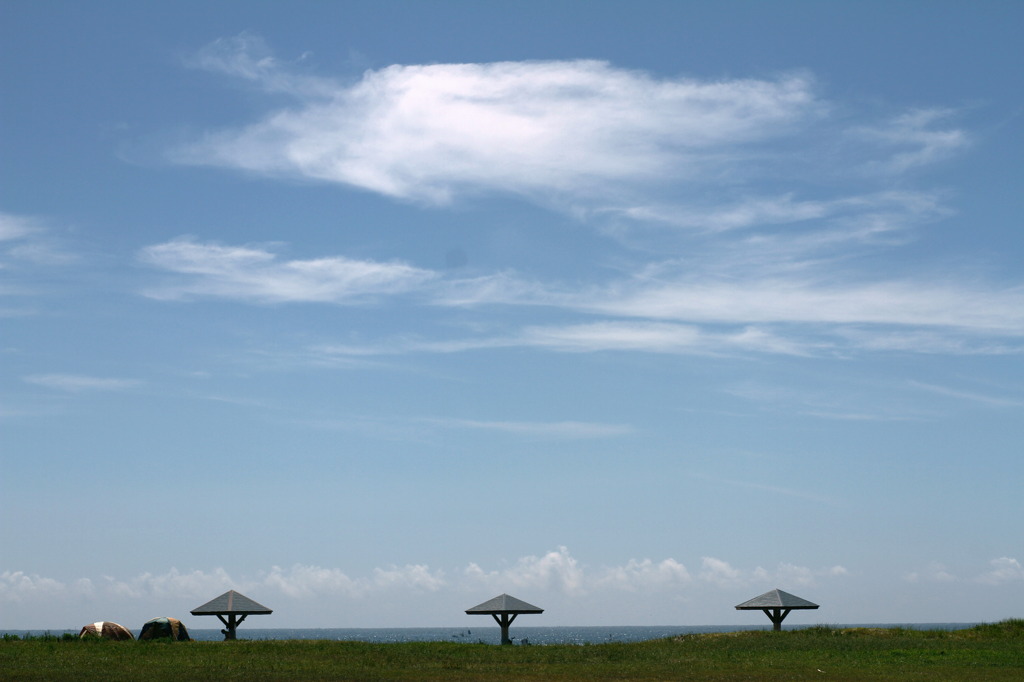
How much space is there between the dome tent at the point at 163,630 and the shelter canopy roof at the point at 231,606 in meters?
1.84

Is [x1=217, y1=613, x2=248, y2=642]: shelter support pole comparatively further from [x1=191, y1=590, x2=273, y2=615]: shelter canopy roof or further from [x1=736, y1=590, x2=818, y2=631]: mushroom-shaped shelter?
[x1=736, y1=590, x2=818, y2=631]: mushroom-shaped shelter

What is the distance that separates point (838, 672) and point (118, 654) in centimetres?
2414

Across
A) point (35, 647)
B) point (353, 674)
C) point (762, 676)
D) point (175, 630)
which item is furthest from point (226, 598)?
point (762, 676)

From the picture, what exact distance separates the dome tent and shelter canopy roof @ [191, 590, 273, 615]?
6.05 ft

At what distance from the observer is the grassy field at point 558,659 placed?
2836 cm

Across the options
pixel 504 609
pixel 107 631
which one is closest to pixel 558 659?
pixel 504 609

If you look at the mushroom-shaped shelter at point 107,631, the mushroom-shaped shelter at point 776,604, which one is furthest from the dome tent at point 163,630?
the mushroom-shaped shelter at point 776,604

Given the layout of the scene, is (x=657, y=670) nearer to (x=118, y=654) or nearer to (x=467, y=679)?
(x=467, y=679)

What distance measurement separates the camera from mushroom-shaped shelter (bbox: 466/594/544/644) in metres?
48.2

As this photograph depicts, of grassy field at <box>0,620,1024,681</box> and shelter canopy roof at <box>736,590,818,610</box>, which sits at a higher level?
shelter canopy roof at <box>736,590,818,610</box>

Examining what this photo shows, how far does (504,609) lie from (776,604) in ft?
44.3

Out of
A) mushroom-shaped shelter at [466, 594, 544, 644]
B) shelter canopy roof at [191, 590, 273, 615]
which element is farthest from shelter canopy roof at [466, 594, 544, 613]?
shelter canopy roof at [191, 590, 273, 615]

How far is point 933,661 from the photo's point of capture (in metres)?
33.2

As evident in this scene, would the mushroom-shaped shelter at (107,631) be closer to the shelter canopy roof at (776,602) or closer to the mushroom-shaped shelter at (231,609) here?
the mushroom-shaped shelter at (231,609)
